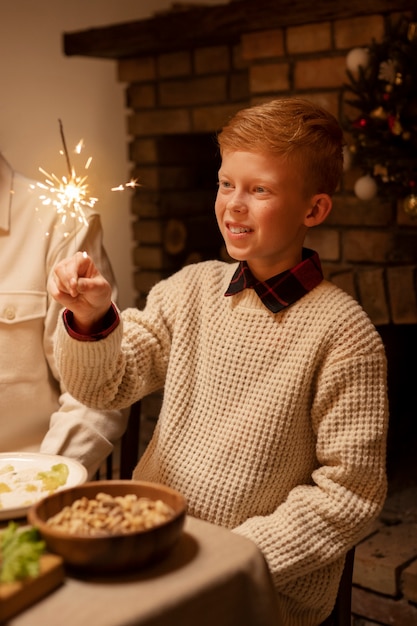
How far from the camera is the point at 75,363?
1400mm

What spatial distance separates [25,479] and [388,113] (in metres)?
1.69

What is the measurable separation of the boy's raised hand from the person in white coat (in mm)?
370

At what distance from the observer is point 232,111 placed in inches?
130

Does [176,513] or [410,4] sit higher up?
[410,4]

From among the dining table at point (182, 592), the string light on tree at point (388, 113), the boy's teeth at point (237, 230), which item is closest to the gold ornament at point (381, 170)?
the string light on tree at point (388, 113)

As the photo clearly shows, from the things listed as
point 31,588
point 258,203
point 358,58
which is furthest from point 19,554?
point 358,58

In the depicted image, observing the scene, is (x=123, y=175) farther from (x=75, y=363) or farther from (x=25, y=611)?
(x=25, y=611)

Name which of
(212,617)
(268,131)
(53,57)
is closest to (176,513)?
(212,617)

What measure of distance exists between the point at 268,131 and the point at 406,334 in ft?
5.78

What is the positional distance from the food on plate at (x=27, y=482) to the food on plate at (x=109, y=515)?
0.43 ft

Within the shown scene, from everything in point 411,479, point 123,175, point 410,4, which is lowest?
point 411,479

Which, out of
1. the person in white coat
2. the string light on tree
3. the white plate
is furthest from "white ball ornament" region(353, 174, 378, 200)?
the white plate

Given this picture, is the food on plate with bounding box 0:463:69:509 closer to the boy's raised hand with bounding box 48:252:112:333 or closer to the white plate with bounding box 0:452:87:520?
the white plate with bounding box 0:452:87:520

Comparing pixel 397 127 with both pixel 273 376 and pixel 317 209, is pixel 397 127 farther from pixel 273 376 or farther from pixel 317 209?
pixel 273 376
